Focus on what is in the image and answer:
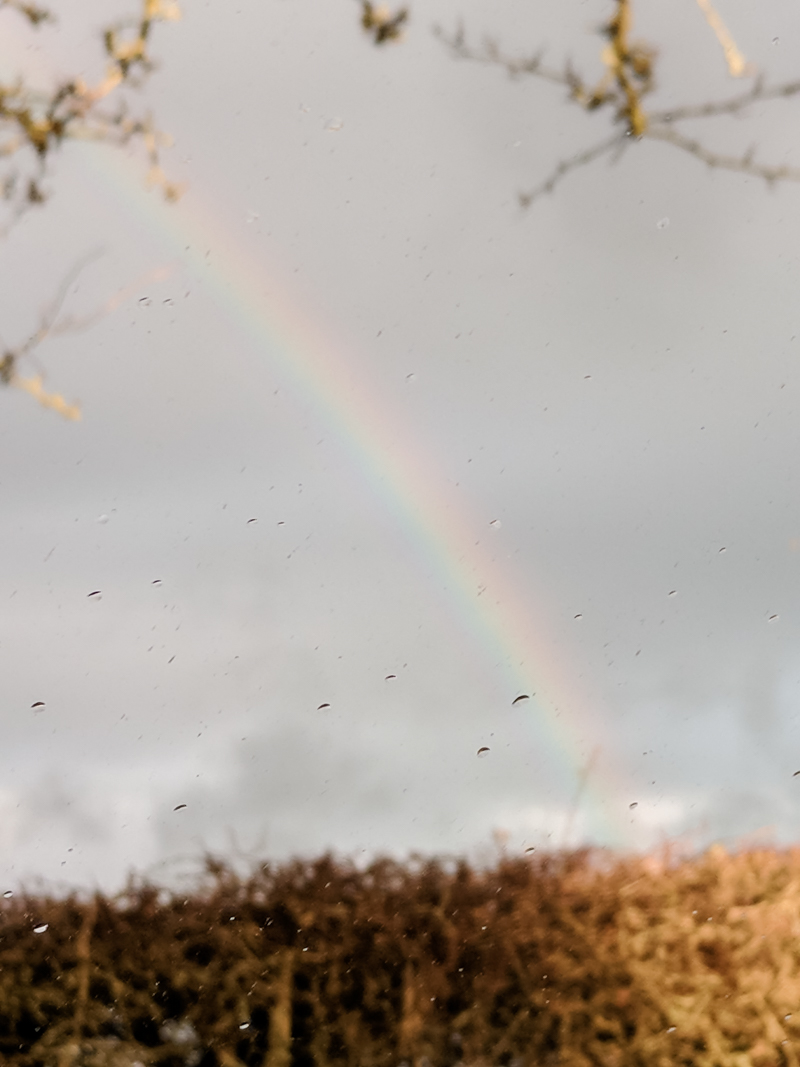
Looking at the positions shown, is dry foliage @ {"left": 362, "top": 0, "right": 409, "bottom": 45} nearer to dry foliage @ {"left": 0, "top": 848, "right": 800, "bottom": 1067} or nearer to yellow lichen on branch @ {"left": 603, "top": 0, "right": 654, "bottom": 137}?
yellow lichen on branch @ {"left": 603, "top": 0, "right": 654, "bottom": 137}

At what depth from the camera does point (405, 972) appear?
13.4 ft

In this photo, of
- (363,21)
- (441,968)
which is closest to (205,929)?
(441,968)

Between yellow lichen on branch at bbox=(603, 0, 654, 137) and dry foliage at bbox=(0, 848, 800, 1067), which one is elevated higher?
yellow lichen on branch at bbox=(603, 0, 654, 137)

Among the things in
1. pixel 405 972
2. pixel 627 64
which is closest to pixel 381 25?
pixel 627 64

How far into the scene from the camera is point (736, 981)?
174 inches

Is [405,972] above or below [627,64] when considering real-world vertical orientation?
below

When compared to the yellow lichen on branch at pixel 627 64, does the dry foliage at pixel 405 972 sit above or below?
below

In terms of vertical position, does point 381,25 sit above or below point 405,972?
above

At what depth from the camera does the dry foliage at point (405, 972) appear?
4102 mm

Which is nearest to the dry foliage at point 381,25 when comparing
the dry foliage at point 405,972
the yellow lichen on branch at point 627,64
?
the yellow lichen on branch at point 627,64

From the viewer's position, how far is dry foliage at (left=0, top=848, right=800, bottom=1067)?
13.5 ft

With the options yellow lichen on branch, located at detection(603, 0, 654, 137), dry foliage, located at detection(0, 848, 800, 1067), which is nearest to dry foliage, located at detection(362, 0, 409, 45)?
yellow lichen on branch, located at detection(603, 0, 654, 137)

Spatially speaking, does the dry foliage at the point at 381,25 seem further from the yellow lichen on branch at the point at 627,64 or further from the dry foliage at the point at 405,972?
the dry foliage at the point at 405,972

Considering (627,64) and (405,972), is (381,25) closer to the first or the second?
(627,64)
